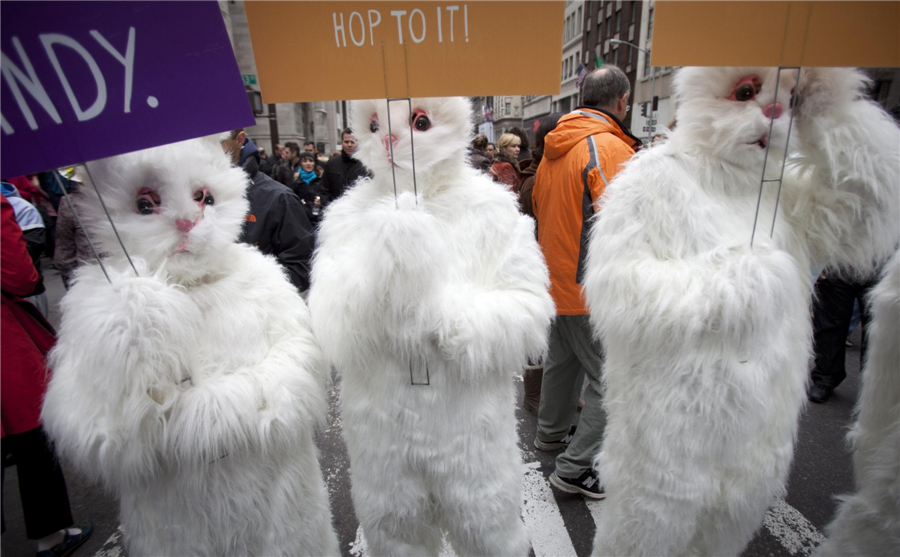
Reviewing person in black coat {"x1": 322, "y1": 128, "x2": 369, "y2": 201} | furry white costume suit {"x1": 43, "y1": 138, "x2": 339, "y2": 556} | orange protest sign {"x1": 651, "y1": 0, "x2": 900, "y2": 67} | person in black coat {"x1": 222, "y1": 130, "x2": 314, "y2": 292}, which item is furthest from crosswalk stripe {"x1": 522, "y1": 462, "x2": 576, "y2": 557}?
person in black coat {"x1": 322, "y1": 128, "x2": 369, "y2": 201}

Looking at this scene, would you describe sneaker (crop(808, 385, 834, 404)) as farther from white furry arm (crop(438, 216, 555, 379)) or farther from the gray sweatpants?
white furry arm (crop(438, 216, 555, 379))

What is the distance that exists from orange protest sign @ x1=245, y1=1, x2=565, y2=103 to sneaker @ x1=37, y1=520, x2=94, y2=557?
8.78 feet

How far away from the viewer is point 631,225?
1649 mm

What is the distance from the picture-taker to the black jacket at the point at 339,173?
15.9 ft

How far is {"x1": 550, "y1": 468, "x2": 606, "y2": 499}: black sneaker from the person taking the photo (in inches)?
106

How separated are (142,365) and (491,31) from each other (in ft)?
4.68

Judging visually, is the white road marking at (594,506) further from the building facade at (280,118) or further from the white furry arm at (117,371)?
the building facade at (280,118)

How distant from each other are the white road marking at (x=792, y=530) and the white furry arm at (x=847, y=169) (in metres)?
1.61

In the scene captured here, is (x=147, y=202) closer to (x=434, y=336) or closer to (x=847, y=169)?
(x=434, y=336)

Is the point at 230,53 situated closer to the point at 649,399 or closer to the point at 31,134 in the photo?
the point at 31,134

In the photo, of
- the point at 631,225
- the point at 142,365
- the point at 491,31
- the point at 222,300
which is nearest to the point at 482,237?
the point at 631,225

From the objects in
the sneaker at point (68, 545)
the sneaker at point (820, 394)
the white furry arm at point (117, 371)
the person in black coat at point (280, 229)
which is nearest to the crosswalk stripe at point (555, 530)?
the sneaker at point (68, 545)

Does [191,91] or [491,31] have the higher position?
[491,31]

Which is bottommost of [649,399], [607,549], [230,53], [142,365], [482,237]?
[607,549]
